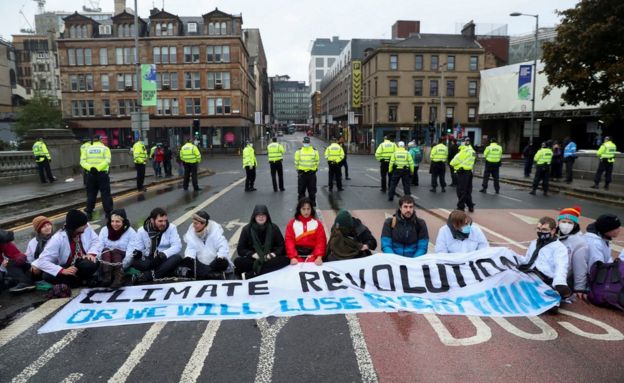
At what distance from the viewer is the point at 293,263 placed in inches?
253

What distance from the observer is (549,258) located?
5.78 meters

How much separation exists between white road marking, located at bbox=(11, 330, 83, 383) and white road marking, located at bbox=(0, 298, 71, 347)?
0.58 m

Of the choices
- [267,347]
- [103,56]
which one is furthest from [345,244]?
[103,56]

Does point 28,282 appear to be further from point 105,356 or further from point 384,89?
point 384,89

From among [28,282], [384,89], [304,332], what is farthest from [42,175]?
[384,89]

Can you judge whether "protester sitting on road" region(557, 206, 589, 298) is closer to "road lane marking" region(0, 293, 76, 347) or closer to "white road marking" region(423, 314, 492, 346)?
"white road marking" region(423, 314, 492, 346)

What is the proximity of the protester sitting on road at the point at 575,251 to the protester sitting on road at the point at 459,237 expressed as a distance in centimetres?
103

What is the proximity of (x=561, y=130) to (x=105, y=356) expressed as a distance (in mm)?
50770

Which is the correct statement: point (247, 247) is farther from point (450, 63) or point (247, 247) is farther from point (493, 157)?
point (450, 63)

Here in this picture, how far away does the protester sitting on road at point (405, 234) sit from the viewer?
6.73 m

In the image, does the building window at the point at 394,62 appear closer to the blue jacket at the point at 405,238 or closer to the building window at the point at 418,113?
the building window at the point at 418,113

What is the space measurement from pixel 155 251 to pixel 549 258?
5.31 meters

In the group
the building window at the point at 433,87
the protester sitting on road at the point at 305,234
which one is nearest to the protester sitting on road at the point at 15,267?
the protester sitting on road at the point at 305,234

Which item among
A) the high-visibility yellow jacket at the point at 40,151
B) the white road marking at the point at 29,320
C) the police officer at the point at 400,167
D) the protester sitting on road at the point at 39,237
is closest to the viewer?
the white road marking at the point at 29,320
